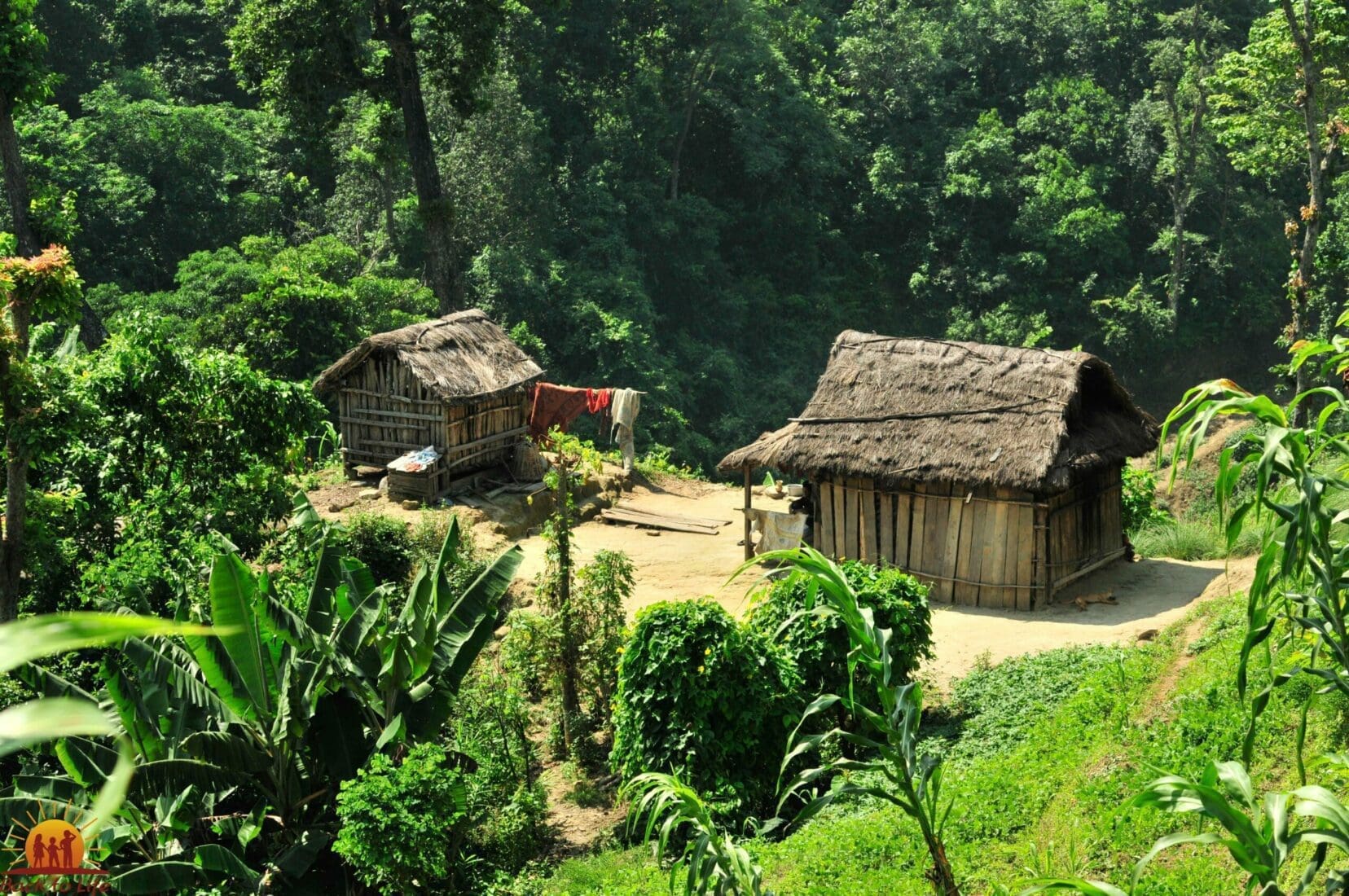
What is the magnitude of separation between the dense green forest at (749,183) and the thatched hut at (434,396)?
596 centimetres

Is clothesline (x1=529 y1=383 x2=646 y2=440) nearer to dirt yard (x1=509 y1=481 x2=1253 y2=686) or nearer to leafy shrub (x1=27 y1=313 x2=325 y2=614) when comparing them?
dirt yard (x1=509 y1=481 x2=1253 y2=686)

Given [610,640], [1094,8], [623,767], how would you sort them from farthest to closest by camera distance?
→ [1094,8] → [610,640] → [623,767]

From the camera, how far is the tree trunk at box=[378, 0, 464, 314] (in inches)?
898

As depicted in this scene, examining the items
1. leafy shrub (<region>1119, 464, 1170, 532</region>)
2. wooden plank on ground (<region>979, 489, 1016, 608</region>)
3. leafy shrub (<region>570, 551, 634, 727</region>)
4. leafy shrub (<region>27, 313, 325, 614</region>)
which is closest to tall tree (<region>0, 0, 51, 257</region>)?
leafy shrub (<region>27, 313, 325, 614</region>)

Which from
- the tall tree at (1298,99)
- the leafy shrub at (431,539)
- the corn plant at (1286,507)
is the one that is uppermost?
the tall tree at (1298,99)

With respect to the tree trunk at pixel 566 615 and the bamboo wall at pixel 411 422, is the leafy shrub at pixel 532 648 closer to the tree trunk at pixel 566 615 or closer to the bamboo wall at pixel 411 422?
the tree trunk at pixel 566 615

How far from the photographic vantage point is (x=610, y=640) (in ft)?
40.4

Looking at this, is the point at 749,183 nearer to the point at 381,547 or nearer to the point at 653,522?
the point at 653,522

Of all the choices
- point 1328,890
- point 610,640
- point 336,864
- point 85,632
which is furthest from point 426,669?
point 85,632

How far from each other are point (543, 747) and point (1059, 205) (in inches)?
982

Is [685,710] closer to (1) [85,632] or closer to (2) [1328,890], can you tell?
(2) [1328,890]

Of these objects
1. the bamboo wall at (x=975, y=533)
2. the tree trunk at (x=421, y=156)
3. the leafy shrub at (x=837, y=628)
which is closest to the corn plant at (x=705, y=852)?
the leafy shrub at (x=837, y=628)

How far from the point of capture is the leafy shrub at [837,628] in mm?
10773

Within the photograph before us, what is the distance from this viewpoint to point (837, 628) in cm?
1085
